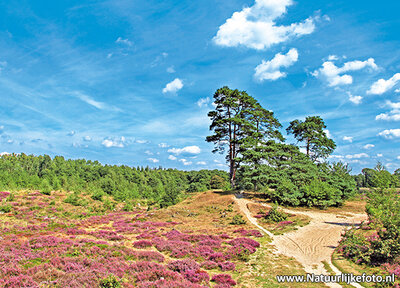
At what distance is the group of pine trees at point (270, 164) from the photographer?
103 ft

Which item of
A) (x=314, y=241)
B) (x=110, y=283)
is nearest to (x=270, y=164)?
(x=314, y=241)

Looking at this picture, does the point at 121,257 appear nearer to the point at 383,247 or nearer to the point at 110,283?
the point at 110,283

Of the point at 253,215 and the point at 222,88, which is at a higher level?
the point at 222,88

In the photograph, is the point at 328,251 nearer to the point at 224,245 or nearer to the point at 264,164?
the point at 224,245

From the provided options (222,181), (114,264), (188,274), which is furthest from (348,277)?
(222,181)

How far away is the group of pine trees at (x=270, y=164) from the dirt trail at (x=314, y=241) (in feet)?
17.4

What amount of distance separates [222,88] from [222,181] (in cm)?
Result: 3536

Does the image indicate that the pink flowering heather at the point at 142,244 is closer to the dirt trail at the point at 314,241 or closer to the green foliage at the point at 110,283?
the green foliage at the point at 110,283

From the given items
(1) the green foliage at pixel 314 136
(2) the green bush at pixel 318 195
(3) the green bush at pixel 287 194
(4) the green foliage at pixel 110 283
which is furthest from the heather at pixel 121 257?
(1) the green foliage at pixel 314 136

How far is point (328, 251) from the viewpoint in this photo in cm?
1497

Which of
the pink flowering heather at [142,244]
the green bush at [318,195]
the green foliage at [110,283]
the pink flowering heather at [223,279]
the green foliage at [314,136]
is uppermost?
the green foliage at [314,136]

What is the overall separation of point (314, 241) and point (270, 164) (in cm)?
1988

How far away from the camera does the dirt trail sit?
13.3 metres

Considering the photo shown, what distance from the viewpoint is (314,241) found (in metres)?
17.3
